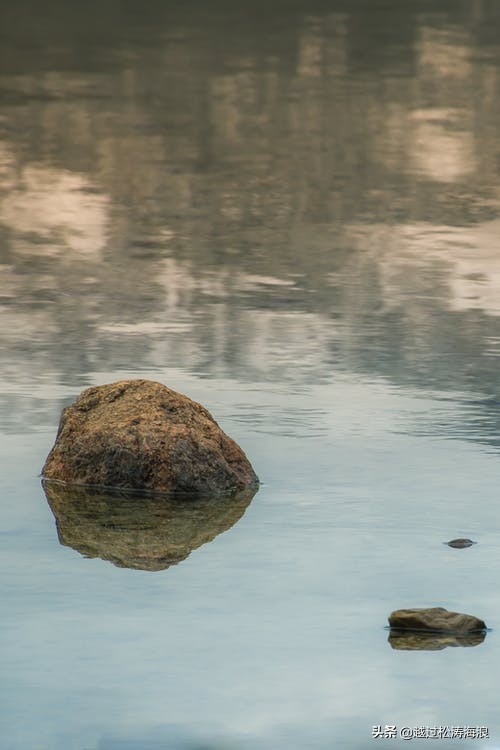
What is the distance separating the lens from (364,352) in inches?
508

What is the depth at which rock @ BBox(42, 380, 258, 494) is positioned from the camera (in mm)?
9867

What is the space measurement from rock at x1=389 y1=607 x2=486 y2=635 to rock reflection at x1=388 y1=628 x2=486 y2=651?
0.06 feet

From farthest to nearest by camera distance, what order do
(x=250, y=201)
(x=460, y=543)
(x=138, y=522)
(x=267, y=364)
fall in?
(x=250, y=201) < (x=267, y=364) < (x=138, y=522) < (x=460, y=543)

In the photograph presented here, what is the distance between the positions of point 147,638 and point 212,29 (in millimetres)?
25354

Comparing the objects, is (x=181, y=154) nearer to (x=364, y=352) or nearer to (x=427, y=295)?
(x=427, y=295)

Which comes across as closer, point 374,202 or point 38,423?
point 38,423

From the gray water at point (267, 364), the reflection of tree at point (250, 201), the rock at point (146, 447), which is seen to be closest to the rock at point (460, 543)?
the gray water at point (267, 364)

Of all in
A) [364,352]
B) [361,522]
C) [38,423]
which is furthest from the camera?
[364,352]

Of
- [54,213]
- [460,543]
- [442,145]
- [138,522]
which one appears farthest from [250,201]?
[460,543]

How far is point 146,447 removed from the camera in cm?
988

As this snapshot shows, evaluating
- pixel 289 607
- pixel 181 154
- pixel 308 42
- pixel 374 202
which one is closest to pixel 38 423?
pixel 289 607

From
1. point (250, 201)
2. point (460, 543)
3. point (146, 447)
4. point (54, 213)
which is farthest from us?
point (250, 201)

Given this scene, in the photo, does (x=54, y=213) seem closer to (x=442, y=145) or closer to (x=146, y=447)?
(x=442, y=145)

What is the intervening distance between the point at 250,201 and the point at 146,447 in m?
8.99
